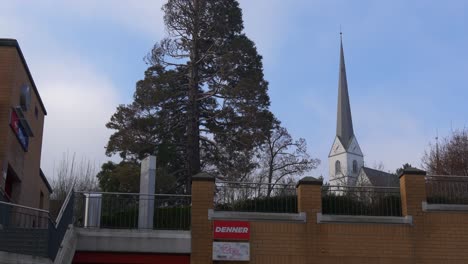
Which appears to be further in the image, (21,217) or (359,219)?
(359,219)

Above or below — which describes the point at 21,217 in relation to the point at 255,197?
below

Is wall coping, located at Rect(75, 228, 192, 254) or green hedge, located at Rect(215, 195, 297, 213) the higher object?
green hedge, located at Rect(215, 195, 297, 213)

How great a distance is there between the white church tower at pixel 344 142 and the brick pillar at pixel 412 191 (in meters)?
74.6

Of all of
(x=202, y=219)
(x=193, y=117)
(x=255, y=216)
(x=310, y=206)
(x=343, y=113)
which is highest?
(x=343, y=113)

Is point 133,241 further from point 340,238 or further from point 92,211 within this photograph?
point 340,238

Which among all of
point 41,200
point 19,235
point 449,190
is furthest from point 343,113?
point 19,235

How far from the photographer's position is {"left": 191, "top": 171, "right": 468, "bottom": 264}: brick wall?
1725 centimetres

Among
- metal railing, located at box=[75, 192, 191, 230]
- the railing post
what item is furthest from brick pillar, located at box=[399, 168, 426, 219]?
metal railing, located at box=[75, 192, 191, 230]

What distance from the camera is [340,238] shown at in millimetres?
17531

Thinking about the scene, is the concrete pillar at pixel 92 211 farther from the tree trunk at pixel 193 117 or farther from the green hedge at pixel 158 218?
the tree trunk at pixel 193 117

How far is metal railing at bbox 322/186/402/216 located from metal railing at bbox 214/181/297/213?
3.37ft

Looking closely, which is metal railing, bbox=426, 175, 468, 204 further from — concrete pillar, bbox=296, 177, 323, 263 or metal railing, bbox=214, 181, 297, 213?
metal railing, bbox=214, 181, 297, 213

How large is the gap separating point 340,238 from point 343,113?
80.4 m

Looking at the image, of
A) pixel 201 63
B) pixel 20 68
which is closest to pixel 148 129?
pixel 201 63
